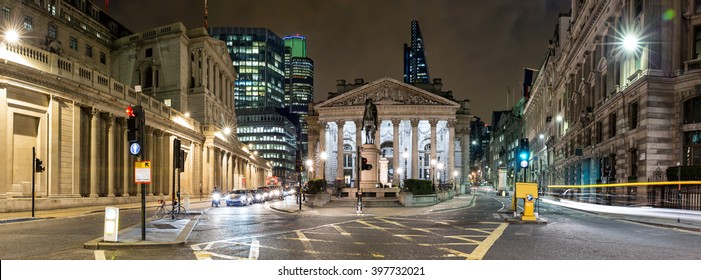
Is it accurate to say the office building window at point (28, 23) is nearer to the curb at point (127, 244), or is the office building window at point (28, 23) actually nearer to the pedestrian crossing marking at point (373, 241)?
the pedestrian crossing marking at point (373, 241)

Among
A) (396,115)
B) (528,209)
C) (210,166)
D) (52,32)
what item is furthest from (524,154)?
(396,115)

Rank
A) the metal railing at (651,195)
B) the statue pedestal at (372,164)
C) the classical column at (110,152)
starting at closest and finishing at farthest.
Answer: the metal railing at (651,195)
the statue pedestal at (372,164)
the classical column at (110,152)

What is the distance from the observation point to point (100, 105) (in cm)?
4181

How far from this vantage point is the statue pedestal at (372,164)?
136 feet

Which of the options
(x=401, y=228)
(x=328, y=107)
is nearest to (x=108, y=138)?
(x=401, y=228)

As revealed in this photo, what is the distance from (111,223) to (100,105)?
3071cm

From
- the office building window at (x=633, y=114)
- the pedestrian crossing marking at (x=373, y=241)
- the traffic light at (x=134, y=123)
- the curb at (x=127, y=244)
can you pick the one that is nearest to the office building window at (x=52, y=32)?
the pedestrian crossing marking at (x=373, y=241)

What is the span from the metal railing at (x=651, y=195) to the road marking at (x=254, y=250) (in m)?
24.4

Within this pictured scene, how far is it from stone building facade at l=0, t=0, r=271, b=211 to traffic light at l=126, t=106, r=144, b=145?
6.40 feet

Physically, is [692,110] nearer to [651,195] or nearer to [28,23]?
[651,195]

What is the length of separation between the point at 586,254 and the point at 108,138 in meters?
40.6

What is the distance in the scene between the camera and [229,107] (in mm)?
101500

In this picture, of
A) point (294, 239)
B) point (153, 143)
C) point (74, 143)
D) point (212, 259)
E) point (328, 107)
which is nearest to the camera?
point (212, 259)
